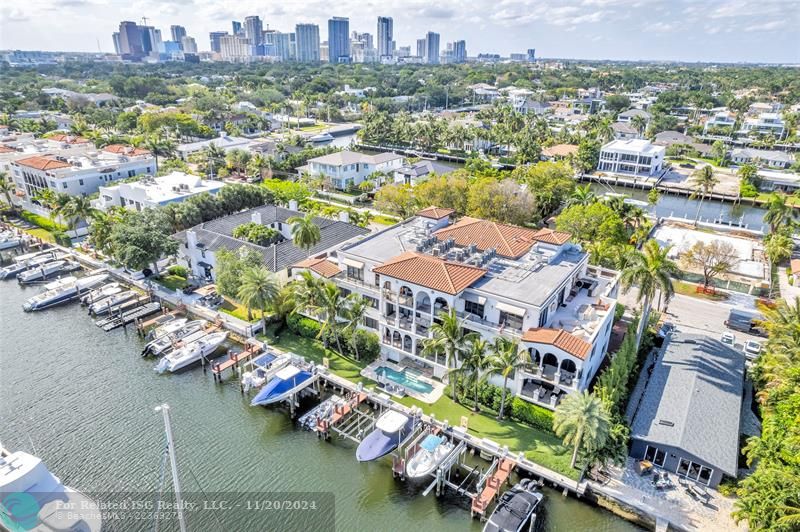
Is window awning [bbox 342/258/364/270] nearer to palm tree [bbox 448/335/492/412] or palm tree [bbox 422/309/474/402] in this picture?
A: palm tree [bbox 422/309/474/402]

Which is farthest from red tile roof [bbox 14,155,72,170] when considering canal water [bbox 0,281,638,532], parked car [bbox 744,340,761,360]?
parked car [bbox 744,340,761,360]

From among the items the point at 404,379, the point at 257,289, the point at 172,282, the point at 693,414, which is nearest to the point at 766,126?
the point at 693,414

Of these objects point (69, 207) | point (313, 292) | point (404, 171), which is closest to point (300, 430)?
point (313, 292)

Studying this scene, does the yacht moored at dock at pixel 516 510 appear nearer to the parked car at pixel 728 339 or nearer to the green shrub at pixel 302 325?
the green shrub at pixel 302 325

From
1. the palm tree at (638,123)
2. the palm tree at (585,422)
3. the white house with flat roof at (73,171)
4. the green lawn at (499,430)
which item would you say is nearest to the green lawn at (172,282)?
the green lawn at (499,430)

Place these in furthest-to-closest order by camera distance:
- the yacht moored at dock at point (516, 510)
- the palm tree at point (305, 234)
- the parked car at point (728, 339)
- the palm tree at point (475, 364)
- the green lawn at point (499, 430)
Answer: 1. the palm tree at point (305, 234)
2. the parked car at point (728, 339)
3. the palm tree at point (475, 364)
4. the green lawn at point (499, 430)
5. the yacht moored at dock at point (516, 510)

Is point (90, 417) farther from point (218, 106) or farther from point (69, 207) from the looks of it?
point (218, 106)
